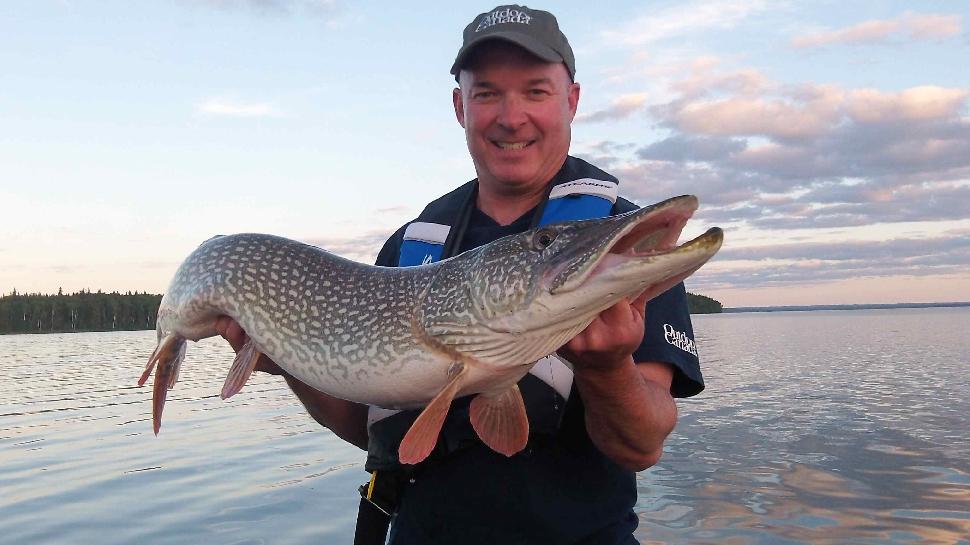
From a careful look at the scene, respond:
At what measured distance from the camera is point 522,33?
2818 mm

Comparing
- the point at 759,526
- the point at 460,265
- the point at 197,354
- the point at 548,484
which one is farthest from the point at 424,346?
the point at 197,354

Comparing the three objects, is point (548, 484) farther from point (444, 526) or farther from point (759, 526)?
point (759, 526)

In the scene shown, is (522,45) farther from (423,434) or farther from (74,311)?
(74,311)

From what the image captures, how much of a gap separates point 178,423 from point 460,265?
988 cm

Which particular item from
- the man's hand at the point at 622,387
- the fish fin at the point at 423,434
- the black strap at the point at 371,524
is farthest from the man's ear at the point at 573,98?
the black strap at the point at 371,524

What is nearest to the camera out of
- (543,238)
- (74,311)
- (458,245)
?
(543,238)

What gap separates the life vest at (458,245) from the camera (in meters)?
2.62

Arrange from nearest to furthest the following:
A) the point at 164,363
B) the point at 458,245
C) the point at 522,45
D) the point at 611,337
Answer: the point at 611,337 < the point at 522,45 < the point at 458,245 < the point at 164,363

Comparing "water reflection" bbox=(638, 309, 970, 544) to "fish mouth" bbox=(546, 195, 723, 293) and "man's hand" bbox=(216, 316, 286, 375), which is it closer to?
"man's hand" bbox=(216, 316, 286, 375)

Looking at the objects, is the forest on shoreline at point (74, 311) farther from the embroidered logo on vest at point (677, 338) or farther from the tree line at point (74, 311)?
the embroidered logo on vest at point (677, 338)

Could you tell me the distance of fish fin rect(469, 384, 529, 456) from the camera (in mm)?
2342

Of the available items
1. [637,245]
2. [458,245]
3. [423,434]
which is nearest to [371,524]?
[423,434]

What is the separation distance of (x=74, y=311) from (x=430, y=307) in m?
50.5

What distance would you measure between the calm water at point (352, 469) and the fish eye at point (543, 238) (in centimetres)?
440
